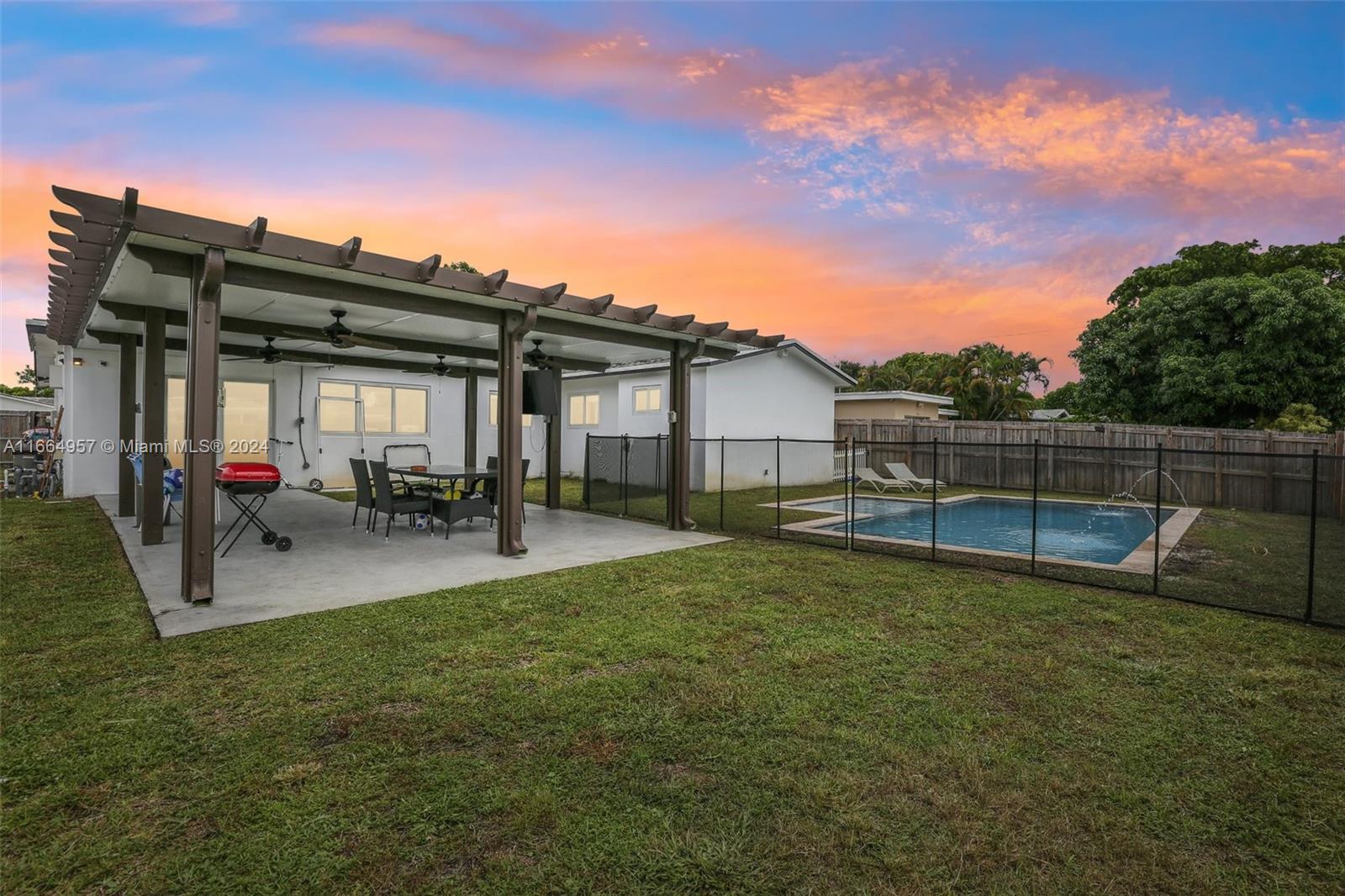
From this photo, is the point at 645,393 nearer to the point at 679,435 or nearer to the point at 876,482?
the point at 876,482

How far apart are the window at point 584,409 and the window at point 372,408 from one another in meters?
4.13

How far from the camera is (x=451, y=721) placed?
306cm

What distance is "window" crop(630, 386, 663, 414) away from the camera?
15.8 meters

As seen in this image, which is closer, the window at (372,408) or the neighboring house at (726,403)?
the window at (372,408)

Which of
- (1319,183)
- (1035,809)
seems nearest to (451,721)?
(1035,809)

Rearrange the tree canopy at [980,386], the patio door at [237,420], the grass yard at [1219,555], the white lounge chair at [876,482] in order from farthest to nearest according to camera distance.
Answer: the tree canopy at [980,386]
the white lounge chair at [876,482]
the patio door at [237,420]
the grass yard at [1219,555]

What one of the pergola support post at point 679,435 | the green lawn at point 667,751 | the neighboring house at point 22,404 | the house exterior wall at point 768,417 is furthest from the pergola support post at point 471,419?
the neighboring house at point 22,404

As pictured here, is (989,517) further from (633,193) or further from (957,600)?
(633,193)

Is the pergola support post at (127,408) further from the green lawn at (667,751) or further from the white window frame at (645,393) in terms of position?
the white window frame at (645,393)

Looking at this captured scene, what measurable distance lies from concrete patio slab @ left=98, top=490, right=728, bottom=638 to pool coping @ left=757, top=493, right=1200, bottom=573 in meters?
1.95

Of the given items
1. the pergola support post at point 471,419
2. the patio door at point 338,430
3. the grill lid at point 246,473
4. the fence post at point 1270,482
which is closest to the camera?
the grill lid at point 246,473

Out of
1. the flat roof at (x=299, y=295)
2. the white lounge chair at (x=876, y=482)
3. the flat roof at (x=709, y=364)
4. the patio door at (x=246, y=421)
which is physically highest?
the flat roof at (x=709, y=364)

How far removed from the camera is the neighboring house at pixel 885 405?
63.1ft

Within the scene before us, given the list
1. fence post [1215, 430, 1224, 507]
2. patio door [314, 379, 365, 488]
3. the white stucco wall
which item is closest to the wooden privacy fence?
fence post [1215, 430, 1224, 507]
